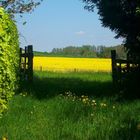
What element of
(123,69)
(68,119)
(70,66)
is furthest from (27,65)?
(70,66)

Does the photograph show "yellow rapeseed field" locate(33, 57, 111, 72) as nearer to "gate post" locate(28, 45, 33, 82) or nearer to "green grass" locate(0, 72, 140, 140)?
"gate post" locate(28, 45, 33, 82)

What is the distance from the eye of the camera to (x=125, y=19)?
63.1 feet

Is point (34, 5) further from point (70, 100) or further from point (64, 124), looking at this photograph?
point (64, 124)

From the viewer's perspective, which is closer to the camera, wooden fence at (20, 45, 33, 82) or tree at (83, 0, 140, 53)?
tree at (83, 0, 140, 53)

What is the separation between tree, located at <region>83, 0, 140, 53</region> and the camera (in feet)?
61.3

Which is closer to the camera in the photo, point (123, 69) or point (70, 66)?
point (123, 69)

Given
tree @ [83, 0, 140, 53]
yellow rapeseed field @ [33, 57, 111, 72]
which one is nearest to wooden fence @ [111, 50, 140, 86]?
tree @ [83, 0, 140, 53]

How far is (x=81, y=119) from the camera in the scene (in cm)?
1217

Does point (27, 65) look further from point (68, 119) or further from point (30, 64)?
point (68, 119)

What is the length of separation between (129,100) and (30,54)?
336 inches

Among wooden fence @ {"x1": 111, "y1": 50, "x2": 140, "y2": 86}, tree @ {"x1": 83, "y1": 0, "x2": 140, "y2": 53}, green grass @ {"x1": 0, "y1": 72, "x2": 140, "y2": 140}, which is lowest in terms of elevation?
green grass @ {"x1": 0, "y1": 72, "x2": 140, "y2": 140}

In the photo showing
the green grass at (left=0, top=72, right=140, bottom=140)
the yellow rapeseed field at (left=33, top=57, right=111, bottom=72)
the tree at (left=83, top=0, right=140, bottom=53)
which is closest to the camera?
the green grass at (left=0, top=72, right=140, bottom=140)

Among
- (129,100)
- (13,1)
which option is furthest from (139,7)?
(13,1)

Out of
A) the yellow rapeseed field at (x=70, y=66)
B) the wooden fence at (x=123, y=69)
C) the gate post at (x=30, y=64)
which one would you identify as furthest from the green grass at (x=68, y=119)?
the yellow rapeseed field at (x=70, y=66)
